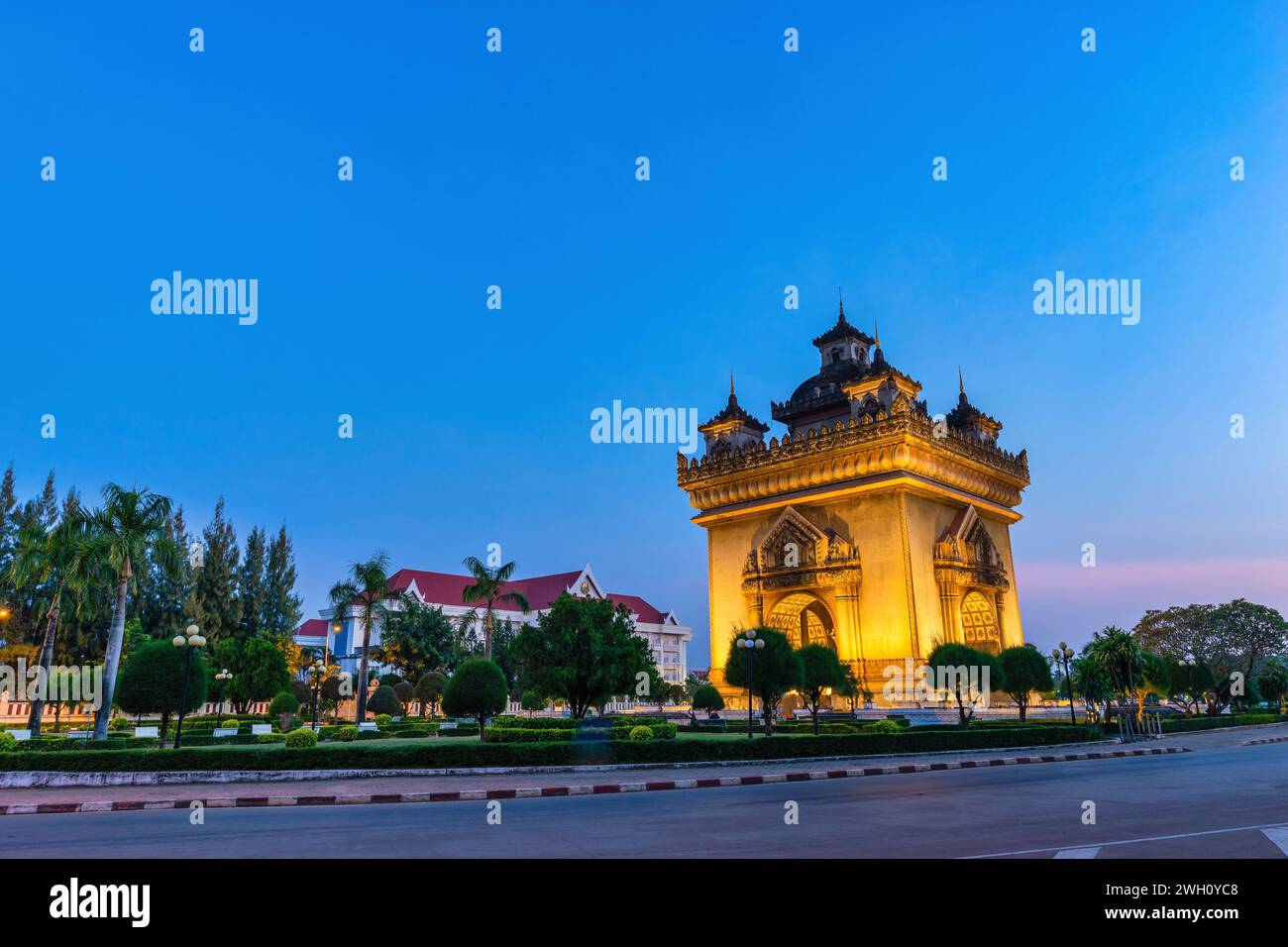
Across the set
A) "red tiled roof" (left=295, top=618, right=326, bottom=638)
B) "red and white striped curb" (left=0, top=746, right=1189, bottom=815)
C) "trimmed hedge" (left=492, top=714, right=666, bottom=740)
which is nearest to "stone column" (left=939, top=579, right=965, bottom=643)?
"trimmed hedge" (left=492, top=714, right=666, bottom=740)

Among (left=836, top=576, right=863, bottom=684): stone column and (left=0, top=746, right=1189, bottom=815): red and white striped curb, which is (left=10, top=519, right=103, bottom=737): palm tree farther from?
(left=836, top=576, right=863, bottom=684): stone column

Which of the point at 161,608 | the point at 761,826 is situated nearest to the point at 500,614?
the point at 161,608

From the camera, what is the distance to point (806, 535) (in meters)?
42.1

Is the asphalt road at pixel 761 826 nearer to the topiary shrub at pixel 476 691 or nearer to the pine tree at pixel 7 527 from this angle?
the topiary shrub at pixel 476 691

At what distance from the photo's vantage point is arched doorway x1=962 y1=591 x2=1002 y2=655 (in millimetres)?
44469

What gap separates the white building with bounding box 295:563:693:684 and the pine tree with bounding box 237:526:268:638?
9754 millimetres

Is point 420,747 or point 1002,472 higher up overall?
point 1002,472

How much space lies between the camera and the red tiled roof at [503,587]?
75875 mm

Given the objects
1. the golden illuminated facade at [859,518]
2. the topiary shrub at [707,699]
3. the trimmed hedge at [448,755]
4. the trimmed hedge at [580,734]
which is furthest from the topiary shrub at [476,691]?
the golden illuminated facade at [859,518]

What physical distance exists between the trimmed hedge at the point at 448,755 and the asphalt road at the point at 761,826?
447 cm

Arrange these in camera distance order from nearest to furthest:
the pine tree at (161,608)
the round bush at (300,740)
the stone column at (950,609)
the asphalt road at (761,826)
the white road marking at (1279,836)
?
the white road marking at (1279,836) < the asphalt road at (761,826) < the round bush at (300,740) < the stone column at (950,609) < the pine tree at (161,608)
